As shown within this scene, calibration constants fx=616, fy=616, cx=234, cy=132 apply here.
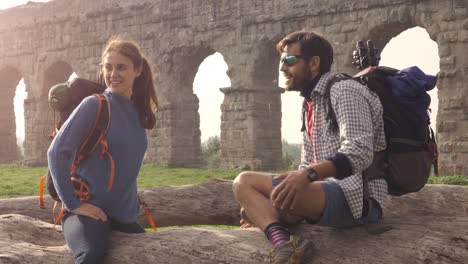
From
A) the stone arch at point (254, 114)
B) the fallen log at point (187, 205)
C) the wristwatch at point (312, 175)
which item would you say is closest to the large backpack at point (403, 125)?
the wristwatch at point (312, 175)

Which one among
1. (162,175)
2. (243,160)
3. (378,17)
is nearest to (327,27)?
(378,17)

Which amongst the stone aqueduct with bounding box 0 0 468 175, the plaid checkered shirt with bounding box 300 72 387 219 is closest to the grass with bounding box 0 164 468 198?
the stone aqueduct with bounding box 0 0 468 175

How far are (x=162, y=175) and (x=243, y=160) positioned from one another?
2255 millimetres

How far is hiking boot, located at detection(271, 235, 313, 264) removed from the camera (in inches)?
106

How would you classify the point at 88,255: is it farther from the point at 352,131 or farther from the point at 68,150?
the point at 352,131

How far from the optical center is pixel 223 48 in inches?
626

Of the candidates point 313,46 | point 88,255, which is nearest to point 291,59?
point 313,46

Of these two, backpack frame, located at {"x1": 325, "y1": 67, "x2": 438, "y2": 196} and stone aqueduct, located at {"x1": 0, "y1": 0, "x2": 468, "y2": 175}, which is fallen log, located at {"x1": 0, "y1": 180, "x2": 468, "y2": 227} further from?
stone aqueduct, located at {"x1": 0, "y1": 0, "x2": 468, "y2": 175}

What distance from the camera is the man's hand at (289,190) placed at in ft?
8.91

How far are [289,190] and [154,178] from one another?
1091 centimetres

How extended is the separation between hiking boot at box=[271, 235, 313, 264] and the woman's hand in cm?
92

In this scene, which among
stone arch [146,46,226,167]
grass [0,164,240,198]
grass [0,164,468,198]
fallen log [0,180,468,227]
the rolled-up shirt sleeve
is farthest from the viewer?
stone arch [146,46,226,167]

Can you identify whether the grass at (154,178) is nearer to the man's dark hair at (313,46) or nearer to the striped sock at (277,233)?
the man's dark hair at (313,46)

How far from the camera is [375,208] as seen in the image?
9.86ft
